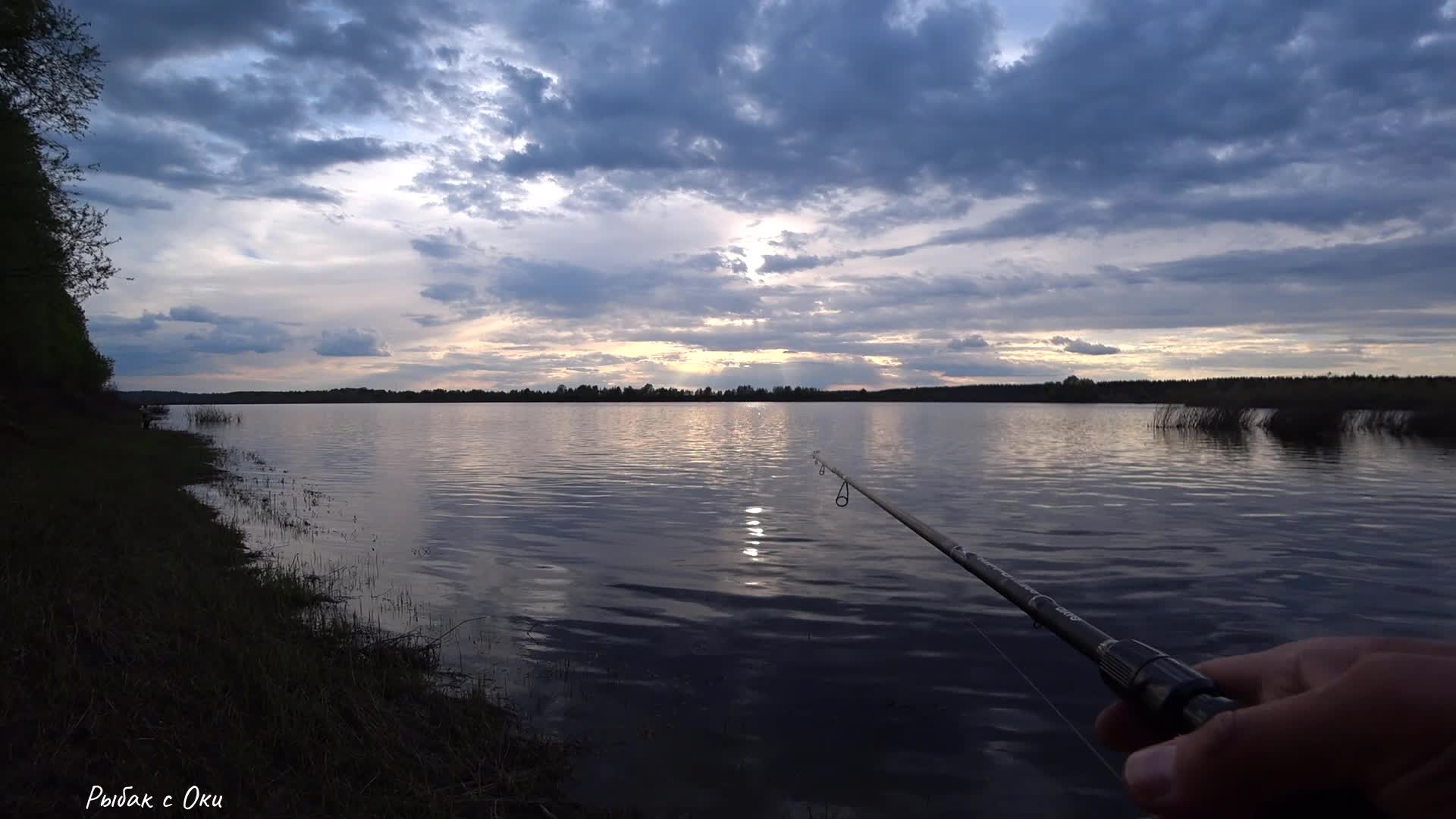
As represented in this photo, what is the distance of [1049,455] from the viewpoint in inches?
1533

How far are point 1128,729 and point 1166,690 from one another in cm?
29

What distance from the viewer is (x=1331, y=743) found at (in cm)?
124

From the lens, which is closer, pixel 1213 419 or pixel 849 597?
pixel 849 597

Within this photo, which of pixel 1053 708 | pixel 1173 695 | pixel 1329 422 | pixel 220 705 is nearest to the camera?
pixel 1173 695

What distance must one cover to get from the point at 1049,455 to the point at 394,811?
123 feet

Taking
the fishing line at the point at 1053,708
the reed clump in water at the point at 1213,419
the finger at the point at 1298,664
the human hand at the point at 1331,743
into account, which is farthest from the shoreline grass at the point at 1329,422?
the human hand at the point at 1331,743

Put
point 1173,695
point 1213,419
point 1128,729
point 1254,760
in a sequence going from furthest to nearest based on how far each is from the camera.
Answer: point 1213,419 < point 1128,729 < point 1173,695 < point 1254,760

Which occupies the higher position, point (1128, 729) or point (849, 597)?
point (1128, 729)

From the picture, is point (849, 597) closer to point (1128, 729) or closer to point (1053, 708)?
point (1053, 708)

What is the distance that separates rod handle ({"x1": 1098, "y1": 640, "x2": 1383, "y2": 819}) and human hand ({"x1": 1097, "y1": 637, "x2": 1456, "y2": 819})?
0.32 ft

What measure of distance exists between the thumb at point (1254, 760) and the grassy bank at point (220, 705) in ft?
19.0

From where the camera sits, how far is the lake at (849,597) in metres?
7.82

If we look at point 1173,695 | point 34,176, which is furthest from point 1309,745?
point 34,176

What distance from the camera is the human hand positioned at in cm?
114
